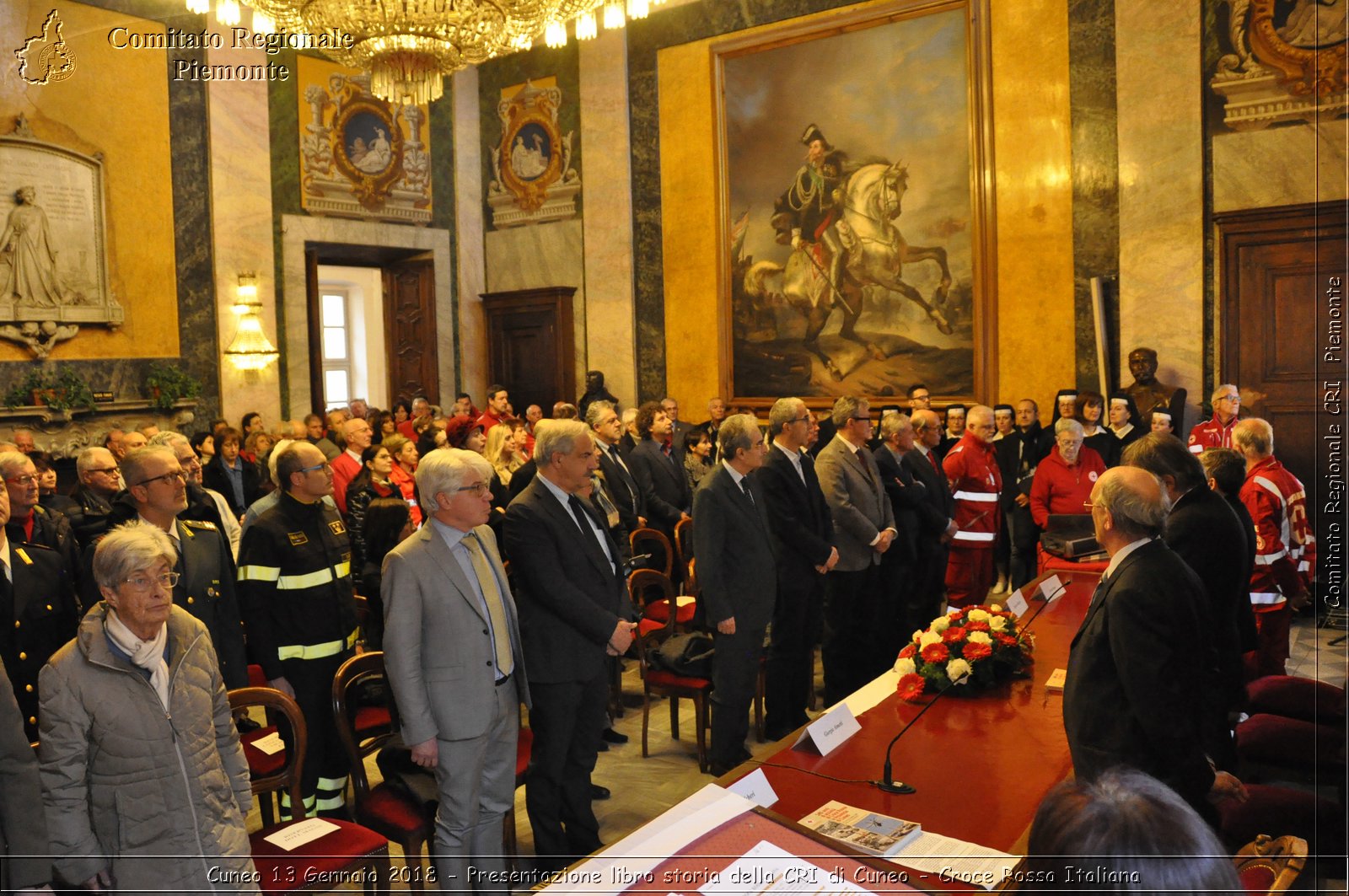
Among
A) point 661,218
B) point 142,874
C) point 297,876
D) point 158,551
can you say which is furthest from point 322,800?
point 661,218

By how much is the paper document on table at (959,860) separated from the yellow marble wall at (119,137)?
36.5 ft

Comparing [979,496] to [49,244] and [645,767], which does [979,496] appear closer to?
[645,767]

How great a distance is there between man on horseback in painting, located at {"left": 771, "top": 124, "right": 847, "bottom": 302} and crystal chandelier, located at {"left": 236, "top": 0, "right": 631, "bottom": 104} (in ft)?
17.8

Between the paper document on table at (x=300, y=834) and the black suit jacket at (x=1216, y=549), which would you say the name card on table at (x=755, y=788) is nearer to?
the paper document on table at (x=300, y=834)

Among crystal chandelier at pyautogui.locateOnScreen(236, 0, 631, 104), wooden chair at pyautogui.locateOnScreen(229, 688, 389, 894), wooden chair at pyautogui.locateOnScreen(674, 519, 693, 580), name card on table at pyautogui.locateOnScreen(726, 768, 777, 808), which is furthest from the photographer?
wooden chair at pyautogui.locateOnScreen(674, 519, 693, 580)

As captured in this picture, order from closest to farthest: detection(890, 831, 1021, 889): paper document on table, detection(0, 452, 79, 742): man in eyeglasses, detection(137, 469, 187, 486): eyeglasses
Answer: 1. detection(890, 831, 1021, 889): paper document on table
2. detection(0, 452, 79, 742): man in eyeglasses
3. detection(137, 469, 187, 486): eyeglasses

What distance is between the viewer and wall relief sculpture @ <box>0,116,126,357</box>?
1026 cm

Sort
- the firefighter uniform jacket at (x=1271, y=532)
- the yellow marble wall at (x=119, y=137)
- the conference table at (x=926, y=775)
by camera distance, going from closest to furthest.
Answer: the conference table at (x=926, y=775)
the firefighter uniform jacket at (x=1271, y=532)
the yellow marble wall at (x=119, y=137)

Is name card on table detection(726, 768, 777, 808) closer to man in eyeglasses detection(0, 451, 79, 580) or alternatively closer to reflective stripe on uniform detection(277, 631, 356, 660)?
reflective stripe on uniform detection(277, 631, 356, 660)

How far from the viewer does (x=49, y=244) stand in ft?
34.6

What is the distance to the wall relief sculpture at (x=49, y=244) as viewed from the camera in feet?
33.7

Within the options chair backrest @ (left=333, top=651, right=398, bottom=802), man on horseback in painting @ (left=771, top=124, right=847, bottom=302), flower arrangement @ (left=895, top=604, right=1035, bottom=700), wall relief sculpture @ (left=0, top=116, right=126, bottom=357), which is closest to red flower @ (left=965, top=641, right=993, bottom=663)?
flower arrangement @ (left=895, top=604, right=1035, bottom=700)

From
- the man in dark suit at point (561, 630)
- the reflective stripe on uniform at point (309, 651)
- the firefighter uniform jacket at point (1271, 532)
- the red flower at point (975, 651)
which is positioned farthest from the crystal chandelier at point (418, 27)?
the red flower at point (975, 651)

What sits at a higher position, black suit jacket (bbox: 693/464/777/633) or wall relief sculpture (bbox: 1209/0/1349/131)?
wall relief sculpture (bbox: 1209/0/1349/131)
